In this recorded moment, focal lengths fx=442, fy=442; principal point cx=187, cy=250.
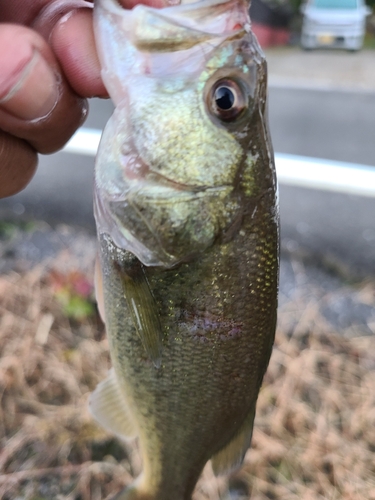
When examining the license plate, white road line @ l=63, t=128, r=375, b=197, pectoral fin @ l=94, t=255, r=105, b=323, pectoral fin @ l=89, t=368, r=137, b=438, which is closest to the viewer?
pectoral fin @ l=94, t=255, r=105, b=323

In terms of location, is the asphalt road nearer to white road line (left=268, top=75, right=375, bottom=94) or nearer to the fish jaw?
white road line (left=268, top=75, right=375, bottom=94)

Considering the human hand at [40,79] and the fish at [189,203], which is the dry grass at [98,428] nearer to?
the fish at [189,203]

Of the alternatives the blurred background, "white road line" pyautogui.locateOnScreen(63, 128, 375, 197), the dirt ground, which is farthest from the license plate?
the dirt ground

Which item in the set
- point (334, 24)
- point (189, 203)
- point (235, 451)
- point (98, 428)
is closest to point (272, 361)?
point (98, 428)

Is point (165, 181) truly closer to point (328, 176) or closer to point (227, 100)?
point (227, 100)

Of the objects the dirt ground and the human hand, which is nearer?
the human hand

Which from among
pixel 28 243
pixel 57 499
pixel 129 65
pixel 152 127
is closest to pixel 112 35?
pixel 129 65

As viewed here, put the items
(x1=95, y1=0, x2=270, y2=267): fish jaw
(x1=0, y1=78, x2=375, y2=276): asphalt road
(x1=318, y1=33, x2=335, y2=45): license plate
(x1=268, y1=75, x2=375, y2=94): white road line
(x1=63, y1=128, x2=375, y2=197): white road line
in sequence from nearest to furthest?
(x1=95, y1=0, x2=270, y2=267): fish jaw, (x1=63, y1=128, x2=375, y2=197): white road line, (x1=0, y1=78, x2=375, y2=276): asphalt road, (x1=318, y1=33, x2=335, y2=45): license plate, (x1=268, y1=75, x2=375, y2=94): white road line

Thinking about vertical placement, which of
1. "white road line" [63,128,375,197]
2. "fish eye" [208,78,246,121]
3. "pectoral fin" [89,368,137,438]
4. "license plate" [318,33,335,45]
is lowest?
"license plate" [318,33,335,45]
